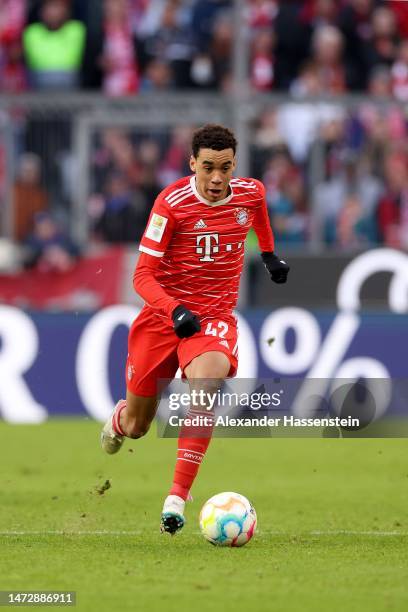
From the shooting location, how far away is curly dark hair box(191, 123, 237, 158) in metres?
7.71

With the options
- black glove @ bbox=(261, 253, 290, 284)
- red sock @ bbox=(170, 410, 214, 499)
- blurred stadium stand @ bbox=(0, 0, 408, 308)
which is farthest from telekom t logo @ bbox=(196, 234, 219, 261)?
blurred stadium stand @ bbox=(0, 0, 408, 308)

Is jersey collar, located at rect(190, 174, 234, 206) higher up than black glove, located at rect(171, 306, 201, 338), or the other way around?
jersey collar, located at rect(190, 174, 234, 206)

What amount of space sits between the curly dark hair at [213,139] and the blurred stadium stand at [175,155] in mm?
6813

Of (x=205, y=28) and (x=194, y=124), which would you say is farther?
(x=205, y=28)

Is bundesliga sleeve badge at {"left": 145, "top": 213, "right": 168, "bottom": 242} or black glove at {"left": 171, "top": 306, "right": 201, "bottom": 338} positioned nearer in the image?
black glove at {"left": 171, "top": 306, "right": 201, "bottom": 338}

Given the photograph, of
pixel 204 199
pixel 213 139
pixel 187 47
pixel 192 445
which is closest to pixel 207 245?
pixel 204 199

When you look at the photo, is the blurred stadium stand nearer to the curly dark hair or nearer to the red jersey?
the red jersey

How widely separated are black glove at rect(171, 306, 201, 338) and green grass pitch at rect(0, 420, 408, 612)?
1.14 metres

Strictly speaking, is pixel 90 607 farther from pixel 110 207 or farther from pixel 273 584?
pixel 110 207

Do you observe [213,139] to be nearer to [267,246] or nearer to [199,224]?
[199,224]

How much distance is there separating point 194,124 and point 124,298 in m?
2.02

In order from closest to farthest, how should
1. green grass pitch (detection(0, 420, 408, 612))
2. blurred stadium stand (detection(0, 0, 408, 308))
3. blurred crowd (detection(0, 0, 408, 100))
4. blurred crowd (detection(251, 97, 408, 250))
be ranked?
green grass pitch (detection(0, 420, 408, 612)) < blurred stadium stand (detection(0, 0, 408, 308)) < blurred crowd (detection(251, 97, 408, 250)) < blurred crowd (detection(0, 0, 408, 100))

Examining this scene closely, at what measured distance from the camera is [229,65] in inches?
612

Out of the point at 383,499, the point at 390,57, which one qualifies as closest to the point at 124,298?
the point at 390,57
